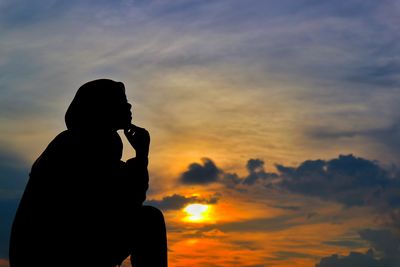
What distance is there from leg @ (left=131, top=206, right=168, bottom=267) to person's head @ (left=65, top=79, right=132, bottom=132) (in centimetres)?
137

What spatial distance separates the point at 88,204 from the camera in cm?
784

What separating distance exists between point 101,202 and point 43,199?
0.75 metres

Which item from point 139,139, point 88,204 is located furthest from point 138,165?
point 88,204

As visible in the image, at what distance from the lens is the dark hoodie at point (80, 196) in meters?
7.65

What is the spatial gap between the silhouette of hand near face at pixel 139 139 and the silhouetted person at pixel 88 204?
0.17 feet

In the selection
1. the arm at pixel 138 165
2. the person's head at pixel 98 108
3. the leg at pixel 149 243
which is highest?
the person's head at pixel 98 108

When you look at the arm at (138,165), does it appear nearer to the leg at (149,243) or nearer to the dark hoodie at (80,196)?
the dark hoodie at (80,196)

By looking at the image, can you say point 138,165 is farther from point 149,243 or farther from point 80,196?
point 149,243


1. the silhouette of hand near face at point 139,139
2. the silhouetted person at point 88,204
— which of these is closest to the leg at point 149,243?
the silhouetted person at point 88,204

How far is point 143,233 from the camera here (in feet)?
26.2

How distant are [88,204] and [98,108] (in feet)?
4.47

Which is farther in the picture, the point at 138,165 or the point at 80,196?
the point at 138,165

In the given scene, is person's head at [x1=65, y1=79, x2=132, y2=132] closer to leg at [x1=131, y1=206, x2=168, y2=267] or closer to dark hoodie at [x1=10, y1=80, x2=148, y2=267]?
dark hoodie at [x1=10, y1=80, x2=148, y2=267]

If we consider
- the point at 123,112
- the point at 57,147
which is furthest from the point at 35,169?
the point at 123,112
